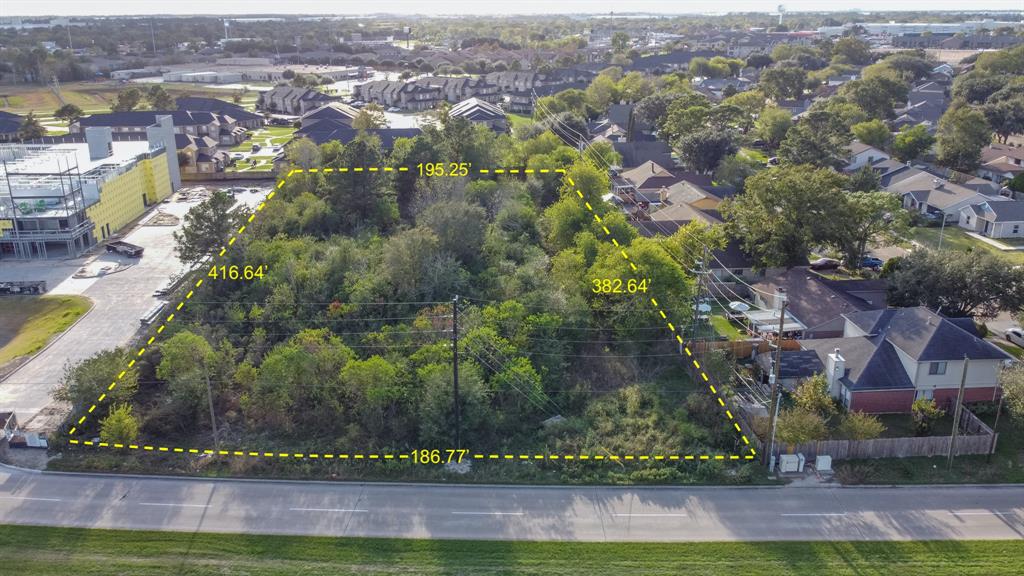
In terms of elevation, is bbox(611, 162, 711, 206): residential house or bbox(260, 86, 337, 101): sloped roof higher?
bbox(260, 86, 337, 101): sloped roof

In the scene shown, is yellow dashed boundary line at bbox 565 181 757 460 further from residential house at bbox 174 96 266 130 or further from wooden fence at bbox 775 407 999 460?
residential house at bbox 174 96 266 130

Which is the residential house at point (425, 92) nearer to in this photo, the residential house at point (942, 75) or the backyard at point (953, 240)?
the residential house at point (942, 75)

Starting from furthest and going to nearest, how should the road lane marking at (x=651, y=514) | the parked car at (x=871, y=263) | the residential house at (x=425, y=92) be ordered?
the residential house at (x=425, y=92) < the parked car at (x=871, y=263) < the road lane marking at (x=651, y=514)

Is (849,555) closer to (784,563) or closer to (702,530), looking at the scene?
(784,563)

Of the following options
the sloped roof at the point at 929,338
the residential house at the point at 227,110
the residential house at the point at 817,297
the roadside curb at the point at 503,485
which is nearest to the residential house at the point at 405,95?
the residential house at the point at 227,110

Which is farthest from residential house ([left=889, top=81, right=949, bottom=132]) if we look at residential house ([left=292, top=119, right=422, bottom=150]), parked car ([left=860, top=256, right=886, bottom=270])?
residential house ([left=292, top=119, right=422, bottom=150])

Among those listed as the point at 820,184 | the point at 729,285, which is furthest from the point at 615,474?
the point at 820,184
